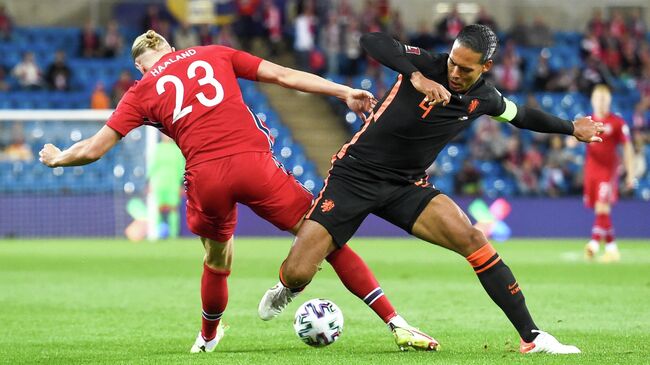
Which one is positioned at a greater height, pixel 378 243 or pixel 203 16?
pixel 203 16

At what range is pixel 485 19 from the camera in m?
28.5

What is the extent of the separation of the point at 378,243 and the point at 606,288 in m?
10.0

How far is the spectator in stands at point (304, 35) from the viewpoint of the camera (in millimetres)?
27422

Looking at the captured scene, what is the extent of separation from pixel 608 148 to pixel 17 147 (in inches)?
444

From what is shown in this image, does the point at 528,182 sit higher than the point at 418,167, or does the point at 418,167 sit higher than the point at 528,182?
the point at 418,167

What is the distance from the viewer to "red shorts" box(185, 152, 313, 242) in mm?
7320

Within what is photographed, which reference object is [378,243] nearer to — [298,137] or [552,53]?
[298,137]

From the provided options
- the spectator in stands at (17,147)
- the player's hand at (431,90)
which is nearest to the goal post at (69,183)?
the spectator in stands at (17,147)

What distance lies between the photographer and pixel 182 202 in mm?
24844

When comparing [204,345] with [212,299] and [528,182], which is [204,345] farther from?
[528,182]

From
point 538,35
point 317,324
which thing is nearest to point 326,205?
point 317,324

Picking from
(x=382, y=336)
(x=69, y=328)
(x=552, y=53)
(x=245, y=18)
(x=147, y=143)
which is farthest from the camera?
(x=552, y=53)

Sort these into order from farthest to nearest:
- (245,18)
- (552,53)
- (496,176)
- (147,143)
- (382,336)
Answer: (552,53), (245,18), (496,176), (147,143), (382,336)

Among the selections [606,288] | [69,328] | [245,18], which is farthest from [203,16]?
[69,328]
